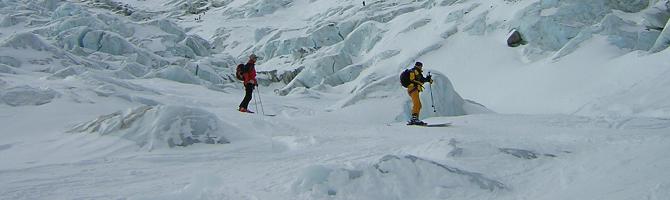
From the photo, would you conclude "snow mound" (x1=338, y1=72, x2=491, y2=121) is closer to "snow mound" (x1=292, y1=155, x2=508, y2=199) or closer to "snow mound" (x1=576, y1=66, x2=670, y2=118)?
"snow mound" (x1=576, y1=66, x2=670, y2=118)

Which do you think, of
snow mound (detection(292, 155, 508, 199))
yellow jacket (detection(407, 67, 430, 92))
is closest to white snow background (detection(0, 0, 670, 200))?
snow mound (detection(292, 155, 508, 199))

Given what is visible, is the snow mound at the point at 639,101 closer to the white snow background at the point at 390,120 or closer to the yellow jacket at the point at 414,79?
the white snow background at the point at 390,120

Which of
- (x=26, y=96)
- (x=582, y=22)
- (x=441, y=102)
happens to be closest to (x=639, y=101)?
(x=441, y=102)

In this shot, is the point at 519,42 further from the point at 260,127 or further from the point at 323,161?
the point at 323,161

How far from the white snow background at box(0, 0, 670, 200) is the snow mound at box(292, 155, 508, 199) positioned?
2 cm

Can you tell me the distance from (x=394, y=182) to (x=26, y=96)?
12014 mm

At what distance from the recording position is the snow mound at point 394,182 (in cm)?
493

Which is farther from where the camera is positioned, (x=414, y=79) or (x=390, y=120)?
(x=390, y=120)

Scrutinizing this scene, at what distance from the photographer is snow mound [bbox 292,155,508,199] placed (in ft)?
16.2

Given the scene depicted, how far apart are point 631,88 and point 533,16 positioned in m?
14.0

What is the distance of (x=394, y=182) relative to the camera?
16.7ft

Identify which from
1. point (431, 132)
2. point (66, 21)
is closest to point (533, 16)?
point (431, 132)

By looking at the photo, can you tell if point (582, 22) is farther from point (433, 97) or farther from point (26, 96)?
point (26, 96)

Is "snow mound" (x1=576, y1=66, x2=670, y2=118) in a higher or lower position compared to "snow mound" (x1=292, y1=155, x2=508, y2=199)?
lower
